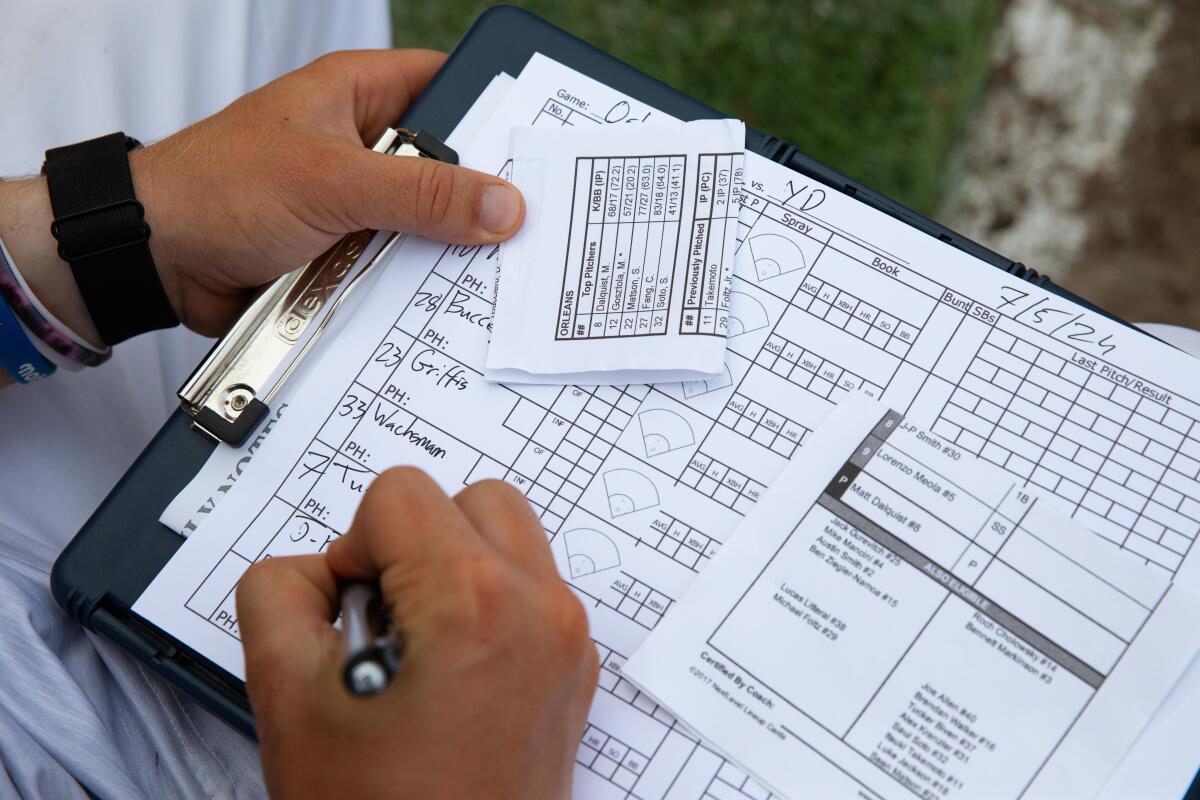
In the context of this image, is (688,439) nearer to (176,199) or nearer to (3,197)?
(176,199)

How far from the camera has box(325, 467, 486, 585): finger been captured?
0.51 meters

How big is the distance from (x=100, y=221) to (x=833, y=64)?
3.27ft

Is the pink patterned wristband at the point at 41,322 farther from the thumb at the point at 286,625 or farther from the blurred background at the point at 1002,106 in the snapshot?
the blurred background at the point at 1002,106

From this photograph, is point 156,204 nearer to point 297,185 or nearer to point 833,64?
point 297,185

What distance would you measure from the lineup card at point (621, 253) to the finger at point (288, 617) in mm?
189

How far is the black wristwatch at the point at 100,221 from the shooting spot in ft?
2.42

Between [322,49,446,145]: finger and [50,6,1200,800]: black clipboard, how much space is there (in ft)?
0.17

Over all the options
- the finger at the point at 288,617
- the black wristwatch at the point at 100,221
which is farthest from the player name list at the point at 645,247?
the black wristwatch at the point at 100,221

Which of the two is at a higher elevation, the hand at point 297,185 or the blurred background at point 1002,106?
the blurred background at point 1002,106

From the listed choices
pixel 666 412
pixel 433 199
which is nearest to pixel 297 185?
pixel 433 199

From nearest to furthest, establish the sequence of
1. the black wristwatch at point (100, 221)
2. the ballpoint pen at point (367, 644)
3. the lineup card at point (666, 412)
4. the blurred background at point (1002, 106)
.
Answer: the ballpoint pen at point (367, 644) < the lineup card at point (666, 412) < the black wristwatch at point (100, 221) < the blurred background at point (1002, 106)

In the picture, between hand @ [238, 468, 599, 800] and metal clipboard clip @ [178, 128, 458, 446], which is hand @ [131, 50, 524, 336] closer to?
metal clipboard clip @ [178, 128, 458, 446]

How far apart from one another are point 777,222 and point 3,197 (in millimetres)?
599

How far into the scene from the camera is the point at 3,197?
0.77 metres
